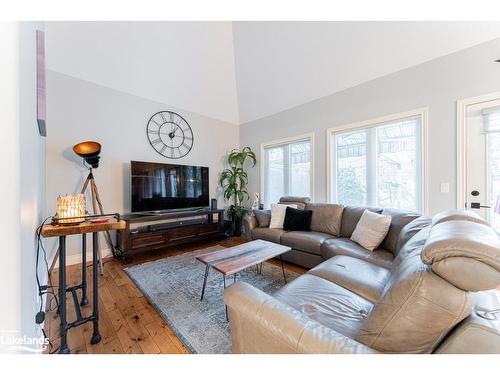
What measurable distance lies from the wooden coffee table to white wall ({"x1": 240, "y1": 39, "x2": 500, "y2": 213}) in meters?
1.75

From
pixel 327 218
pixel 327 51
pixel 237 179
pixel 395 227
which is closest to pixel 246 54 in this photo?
pixel 327 51

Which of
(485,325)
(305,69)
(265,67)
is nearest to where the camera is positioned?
(485,325)

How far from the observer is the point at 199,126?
13.6 ft

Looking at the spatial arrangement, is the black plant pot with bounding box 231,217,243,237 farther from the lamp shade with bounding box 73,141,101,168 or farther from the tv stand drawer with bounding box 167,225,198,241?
the lamp shade with bounding box 73,141,101,168

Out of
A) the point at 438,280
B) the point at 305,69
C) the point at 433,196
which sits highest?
the point at 305,69

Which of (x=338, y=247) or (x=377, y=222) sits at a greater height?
(x=377, y=222)

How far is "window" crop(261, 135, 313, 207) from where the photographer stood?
3787 millimetres

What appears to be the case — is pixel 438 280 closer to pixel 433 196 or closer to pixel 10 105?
pixel 10 105

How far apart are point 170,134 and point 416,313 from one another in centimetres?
388

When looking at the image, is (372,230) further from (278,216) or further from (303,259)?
(278,216)

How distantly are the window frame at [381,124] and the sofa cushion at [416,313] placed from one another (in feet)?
7.59
